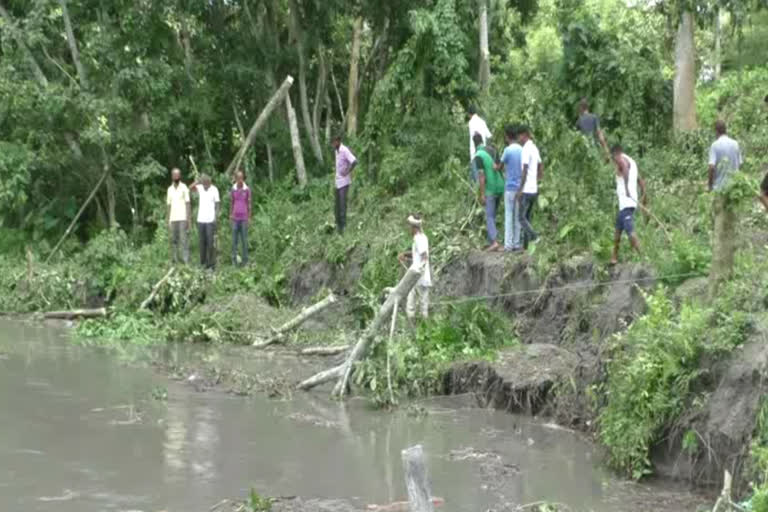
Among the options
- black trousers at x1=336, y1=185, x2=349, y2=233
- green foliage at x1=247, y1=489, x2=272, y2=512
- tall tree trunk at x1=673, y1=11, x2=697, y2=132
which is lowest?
green foliage at x1=247, y1=489, x2=272, y2=512

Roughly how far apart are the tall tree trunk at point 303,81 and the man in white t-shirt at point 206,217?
5662 mm

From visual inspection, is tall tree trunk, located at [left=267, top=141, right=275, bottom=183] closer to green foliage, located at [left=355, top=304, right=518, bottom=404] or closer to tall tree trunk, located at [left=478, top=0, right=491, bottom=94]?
tall tree trunk, located at [left=478, top=0, right=491, bottom=94]

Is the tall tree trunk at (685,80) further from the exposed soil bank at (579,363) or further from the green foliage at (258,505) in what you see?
the green foliage at (258,505)

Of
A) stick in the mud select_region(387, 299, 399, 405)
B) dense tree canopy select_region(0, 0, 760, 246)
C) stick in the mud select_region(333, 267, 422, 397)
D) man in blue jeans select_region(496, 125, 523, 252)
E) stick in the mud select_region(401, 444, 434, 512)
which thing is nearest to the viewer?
stick in the mud select_region(401, 444, 434, 512)

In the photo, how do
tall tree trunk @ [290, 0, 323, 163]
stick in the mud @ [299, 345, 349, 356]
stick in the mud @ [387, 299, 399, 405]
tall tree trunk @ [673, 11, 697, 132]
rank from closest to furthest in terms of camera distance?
stick in the mud @ [387, 299, 399, 405] → stick in the mud @ [299, 345, 349, 356] → tall tree trunk @ [673, 11, 697, 132] → tall tree trunk @ [290, 0, 323, 163]

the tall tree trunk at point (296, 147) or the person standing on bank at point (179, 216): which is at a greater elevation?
the tall tree trunk at point (296, 147)

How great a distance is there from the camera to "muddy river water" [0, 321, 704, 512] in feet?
31.5

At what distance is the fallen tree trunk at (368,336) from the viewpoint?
13.2 metres

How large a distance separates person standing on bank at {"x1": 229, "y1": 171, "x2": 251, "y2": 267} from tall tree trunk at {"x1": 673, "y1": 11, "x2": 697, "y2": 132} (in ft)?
25.6

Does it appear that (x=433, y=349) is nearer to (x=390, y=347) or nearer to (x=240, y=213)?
(x=390, y=347)

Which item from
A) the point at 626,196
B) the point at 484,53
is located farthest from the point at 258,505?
the point at 484,53

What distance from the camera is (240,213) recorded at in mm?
20141

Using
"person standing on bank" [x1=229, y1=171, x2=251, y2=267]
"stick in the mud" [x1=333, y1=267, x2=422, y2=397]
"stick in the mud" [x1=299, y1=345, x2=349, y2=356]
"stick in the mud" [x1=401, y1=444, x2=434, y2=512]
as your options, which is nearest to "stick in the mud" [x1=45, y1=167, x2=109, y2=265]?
"person standing on bank" [x1=229, y1=171, x2=251, y2=267]

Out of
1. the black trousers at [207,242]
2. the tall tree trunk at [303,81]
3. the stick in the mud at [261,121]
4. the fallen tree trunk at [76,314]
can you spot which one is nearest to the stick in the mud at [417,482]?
the fallen tree trunk at [76,314]
